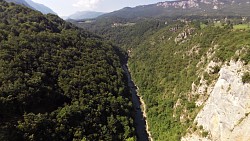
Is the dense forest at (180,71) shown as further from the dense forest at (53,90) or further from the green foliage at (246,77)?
the dense forest at (53,90)

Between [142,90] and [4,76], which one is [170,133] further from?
[4,76]

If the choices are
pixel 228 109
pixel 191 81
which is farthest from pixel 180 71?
pixel 228 109

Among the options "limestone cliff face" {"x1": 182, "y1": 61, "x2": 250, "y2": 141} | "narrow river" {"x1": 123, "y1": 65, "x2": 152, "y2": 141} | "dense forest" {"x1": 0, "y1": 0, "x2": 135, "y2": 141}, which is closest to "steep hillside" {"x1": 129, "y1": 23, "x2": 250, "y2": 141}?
"limestone cliff face" {"x1": 182, "y1": 61, "x2": 250, "y2": 141}

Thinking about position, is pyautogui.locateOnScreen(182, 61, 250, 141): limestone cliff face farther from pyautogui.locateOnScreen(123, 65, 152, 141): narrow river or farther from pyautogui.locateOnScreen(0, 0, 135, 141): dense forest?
pyautogui.locateOnScreen(0, 0, 135, 141): dense forest

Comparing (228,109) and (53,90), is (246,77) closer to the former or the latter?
(228,109)

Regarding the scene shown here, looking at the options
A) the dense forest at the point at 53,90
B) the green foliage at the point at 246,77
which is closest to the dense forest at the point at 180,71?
the green foliage at the point at 246,77

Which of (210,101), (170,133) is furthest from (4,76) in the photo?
(210,101)
